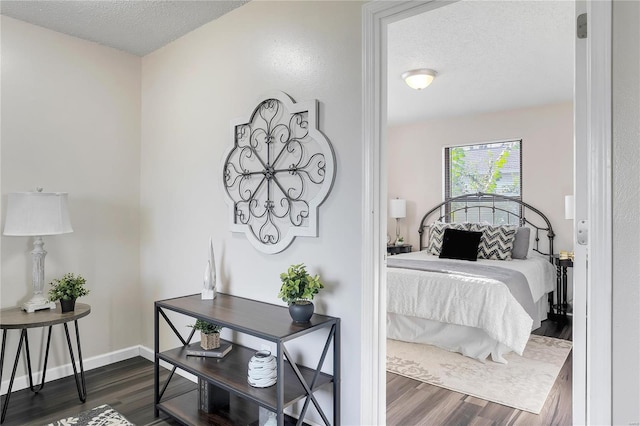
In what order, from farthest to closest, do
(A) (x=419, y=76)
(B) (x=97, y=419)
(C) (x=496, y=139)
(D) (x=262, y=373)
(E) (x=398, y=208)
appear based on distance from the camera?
(E) (x=398, y=208) → (C) (x=496, y=139) → (A) (x=419, y=76) → (B) (x=97, y=419) → (D) (x=262, y=373)

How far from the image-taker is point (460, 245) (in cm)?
461

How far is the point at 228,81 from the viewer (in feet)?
8.74

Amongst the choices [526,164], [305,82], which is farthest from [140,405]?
[526,164]

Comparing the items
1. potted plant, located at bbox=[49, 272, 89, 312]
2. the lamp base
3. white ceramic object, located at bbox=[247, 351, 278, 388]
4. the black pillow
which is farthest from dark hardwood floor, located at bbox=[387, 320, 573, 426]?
the lamp base

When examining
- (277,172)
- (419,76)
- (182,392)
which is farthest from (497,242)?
(182,392)

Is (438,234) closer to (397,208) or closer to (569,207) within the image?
(397,208)

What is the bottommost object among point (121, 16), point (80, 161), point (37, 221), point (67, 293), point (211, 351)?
point (211, 351)

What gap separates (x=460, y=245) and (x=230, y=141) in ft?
10.3

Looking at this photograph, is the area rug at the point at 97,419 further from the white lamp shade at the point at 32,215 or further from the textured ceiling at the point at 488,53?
the textured ceiling at the point at 488,53

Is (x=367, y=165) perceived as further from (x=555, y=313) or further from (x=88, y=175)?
(x=555, y=313)

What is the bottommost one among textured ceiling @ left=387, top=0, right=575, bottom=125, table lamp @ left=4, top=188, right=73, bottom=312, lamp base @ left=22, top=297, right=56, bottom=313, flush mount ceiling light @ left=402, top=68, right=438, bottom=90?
lamp base @ left=22, top=297, right=56, bottom=313

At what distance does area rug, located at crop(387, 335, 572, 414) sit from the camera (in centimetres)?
261

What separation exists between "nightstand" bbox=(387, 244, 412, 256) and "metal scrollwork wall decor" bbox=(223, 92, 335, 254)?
3404 mm

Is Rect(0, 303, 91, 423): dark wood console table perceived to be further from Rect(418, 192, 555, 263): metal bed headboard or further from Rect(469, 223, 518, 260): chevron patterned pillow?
Rect(418, 192, 555, 263): metal bed headboard
